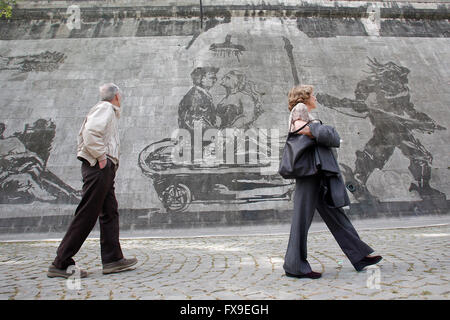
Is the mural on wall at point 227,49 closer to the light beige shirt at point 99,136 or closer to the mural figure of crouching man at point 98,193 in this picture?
the mural figure of crouching man at point 98,193

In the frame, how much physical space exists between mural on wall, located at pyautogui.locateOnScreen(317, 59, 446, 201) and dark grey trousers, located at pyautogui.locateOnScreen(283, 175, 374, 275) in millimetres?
6078

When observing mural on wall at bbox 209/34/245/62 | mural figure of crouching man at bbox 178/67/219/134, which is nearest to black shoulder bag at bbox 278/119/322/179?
mural figure of crouching man at bbox 178/67/219/134

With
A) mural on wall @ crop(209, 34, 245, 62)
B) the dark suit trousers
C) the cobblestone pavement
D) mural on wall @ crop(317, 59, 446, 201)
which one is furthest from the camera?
mural on wall @ crop(209, 34, 245, 62)

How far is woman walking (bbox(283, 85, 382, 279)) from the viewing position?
290cm

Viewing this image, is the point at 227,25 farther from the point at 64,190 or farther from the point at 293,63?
the point at 64,190

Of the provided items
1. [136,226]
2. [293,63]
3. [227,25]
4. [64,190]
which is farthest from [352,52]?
[64,190]

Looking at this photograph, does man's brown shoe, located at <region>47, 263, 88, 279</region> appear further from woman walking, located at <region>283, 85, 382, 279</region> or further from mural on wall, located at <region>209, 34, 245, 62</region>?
mural on wall, located at <region>209, 34, 245, 62</region>

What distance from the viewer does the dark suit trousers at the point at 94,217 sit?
3.05 metres

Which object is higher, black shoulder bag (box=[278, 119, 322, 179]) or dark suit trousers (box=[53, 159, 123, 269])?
black shoulder bag (box=[278, 119, 322, 179])

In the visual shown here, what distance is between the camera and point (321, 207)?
3.11 m

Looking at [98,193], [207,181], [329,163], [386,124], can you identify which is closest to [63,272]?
[98,193]

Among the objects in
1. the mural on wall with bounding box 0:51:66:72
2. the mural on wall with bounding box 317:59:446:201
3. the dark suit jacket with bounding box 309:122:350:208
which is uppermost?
the mural on wall with bounding box 0:51:66:72

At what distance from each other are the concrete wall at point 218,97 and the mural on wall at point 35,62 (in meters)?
0.07

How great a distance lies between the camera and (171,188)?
27.9 feet
